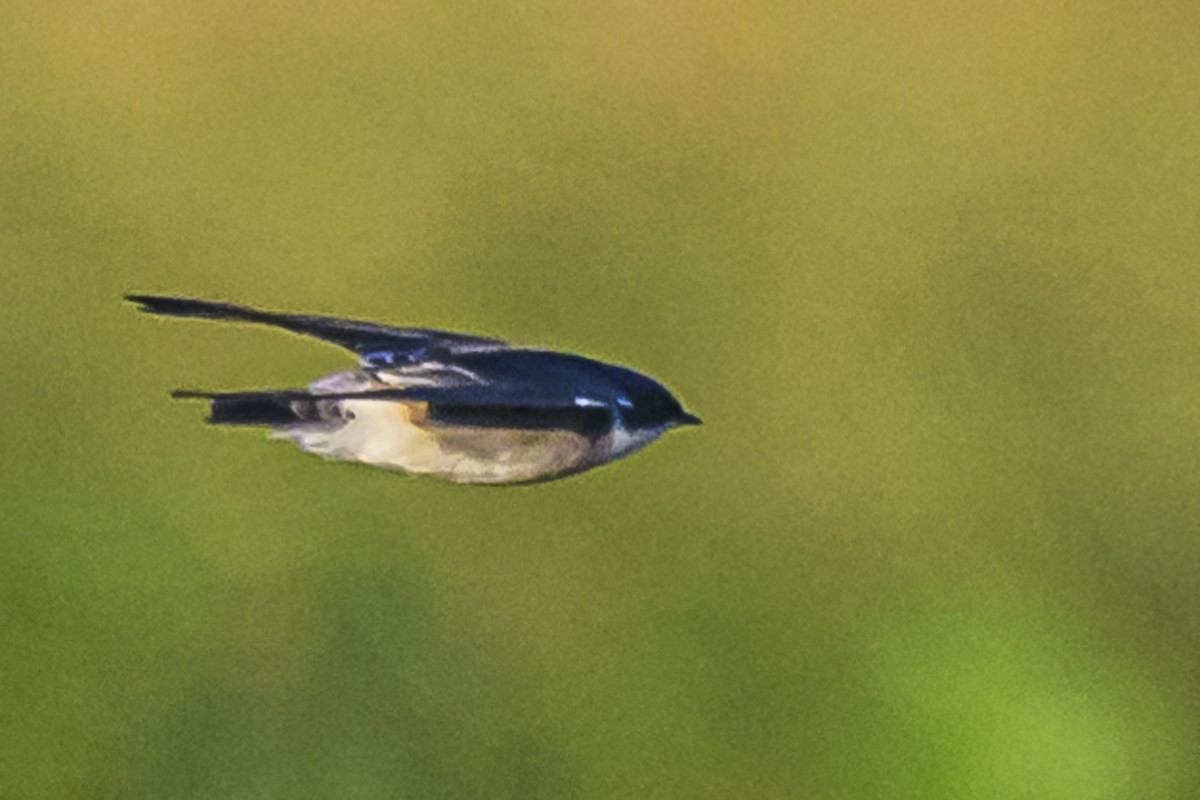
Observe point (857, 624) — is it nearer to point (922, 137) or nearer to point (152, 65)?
point (922, 137)

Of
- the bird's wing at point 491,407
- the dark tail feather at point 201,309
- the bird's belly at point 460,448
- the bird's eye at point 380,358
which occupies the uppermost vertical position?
the dark tail feather at point 201,309

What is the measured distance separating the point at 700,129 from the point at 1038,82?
0.21 meters

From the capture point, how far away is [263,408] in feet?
0.89

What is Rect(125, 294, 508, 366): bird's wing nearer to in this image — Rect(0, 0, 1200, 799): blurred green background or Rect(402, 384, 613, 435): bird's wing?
Rect(402, 384, 613, 435): bird's wing

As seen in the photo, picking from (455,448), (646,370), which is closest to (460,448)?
(455,448)

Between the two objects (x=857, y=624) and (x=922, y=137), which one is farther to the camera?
(x=922, y=137)

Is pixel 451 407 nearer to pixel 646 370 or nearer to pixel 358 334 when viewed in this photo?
pixel 358 334

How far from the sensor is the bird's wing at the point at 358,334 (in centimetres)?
26

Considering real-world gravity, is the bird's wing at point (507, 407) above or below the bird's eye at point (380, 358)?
below

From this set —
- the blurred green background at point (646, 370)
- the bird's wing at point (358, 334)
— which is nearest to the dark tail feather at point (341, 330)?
the bird's wing at point (358, 334)

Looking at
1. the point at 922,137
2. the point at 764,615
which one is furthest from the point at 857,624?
the point at 922,137

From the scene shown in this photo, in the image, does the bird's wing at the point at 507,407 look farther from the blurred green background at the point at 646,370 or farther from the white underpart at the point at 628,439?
the blurred green background at the point at 646,370

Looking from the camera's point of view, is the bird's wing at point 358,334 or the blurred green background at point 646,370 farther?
the blurred green background at point 646,370

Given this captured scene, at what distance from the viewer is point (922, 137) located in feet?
2.69
